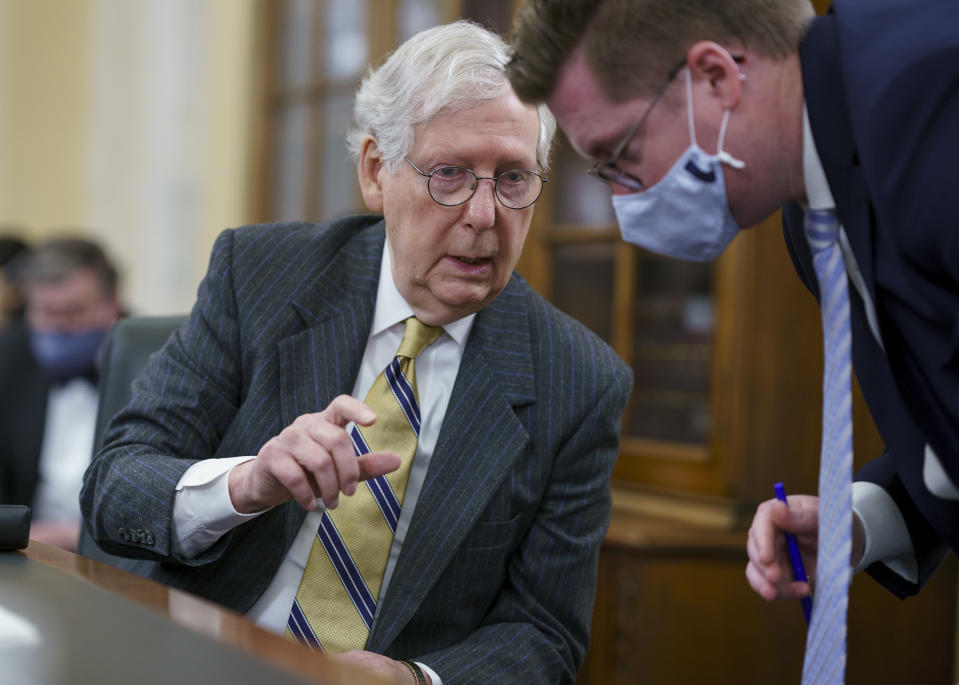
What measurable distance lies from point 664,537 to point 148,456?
4.86ft

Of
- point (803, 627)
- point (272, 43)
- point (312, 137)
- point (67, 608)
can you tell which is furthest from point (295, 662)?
point (272, 43)

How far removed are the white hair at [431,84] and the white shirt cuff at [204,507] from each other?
1.60ft

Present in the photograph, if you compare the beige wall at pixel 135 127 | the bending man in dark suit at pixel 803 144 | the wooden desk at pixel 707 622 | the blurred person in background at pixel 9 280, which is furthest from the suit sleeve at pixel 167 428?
the beige wall at pixel 135 127

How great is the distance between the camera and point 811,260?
3.84 ft

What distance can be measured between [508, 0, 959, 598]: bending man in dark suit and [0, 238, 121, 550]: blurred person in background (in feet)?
7.38

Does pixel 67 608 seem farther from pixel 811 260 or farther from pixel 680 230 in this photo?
pixel 811 260

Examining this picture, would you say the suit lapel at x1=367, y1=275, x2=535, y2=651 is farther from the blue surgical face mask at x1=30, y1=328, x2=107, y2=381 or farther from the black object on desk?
the blue surgical face mask at x1=30, y1=328, x2=107, y2=381

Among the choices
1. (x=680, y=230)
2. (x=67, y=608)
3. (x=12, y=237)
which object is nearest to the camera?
(x=67, y=608)

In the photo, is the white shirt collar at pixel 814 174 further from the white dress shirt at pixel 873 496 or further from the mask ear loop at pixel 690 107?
the mask ear loop at pixel 690 107

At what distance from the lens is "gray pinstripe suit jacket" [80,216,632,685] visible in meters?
1.41

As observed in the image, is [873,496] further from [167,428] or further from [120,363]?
[120,363]

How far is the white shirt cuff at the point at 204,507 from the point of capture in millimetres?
1310

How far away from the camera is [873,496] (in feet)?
3.97

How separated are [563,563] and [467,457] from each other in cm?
20
